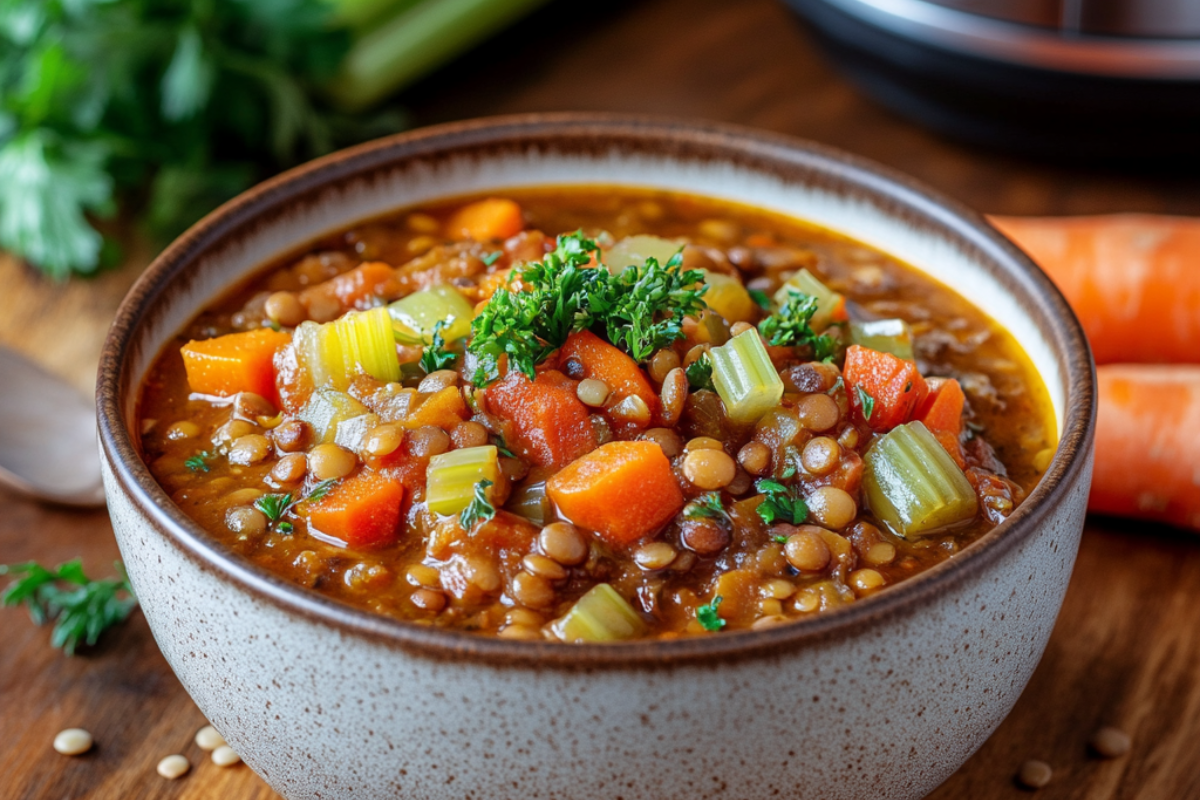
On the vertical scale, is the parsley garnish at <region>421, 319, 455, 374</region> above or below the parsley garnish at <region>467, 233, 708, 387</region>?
below

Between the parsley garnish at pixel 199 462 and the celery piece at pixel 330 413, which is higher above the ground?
Result: the celery piece at pixel 330 413

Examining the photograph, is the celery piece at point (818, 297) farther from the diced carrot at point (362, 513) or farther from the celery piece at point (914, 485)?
the diced carrot at point (362, 513)

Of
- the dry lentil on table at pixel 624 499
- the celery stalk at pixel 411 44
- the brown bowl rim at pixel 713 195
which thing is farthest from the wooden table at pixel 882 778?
the brown bowl rim at pixel 713 195

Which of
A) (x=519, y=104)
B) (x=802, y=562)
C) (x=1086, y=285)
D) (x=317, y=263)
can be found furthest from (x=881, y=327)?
(x=519, y=104)

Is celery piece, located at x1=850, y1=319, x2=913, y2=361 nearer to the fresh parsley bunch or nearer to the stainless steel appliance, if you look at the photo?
the stainless steel appliance

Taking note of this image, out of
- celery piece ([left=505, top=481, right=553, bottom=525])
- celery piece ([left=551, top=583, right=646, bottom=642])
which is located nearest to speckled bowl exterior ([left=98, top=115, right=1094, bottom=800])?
celery piece ([left=551, top=583, right=646, bottom=642])

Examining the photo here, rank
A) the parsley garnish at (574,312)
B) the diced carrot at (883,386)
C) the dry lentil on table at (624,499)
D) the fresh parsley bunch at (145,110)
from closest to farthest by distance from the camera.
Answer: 1. the dry lentil on table at (624,499)
2. the parsley garnish at (574,312)
3. the diced carrot at (883,386)
4. the fresh parsley bunch at (145,110)

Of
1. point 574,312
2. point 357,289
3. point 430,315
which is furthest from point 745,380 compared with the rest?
point 357,289

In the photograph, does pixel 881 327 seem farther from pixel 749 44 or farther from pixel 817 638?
pixel 749 44
